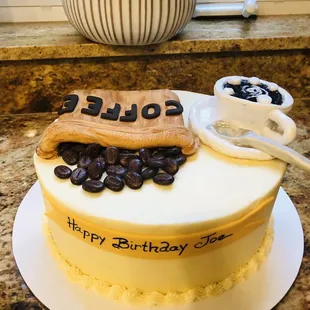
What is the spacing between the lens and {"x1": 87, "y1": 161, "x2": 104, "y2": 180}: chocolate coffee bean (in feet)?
2.67

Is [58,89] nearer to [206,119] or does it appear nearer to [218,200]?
[206,119]

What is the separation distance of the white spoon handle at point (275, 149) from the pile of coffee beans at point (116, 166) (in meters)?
0.13

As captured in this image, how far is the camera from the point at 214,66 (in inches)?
55.7

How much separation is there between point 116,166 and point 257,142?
28 centimetres

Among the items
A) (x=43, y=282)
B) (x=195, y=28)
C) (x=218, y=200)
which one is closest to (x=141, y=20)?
(x=195, y=28)

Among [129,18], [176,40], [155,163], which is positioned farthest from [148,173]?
[176,40]

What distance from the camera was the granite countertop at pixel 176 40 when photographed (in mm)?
1320

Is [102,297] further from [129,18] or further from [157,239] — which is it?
[129,18]

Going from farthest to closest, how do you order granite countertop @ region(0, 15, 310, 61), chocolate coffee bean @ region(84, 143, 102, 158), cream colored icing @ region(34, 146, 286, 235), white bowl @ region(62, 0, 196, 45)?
granite countertop @ region(0, 15, 310, 61) → white bowl @ region(62, 0, 196, 45) → chocolate coffee bean @ region(84, 143, 102, 158) → cream colored icing @ region(34, 146, 286, 235)

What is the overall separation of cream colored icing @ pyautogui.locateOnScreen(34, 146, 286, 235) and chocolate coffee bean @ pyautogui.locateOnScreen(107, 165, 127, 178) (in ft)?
0.11

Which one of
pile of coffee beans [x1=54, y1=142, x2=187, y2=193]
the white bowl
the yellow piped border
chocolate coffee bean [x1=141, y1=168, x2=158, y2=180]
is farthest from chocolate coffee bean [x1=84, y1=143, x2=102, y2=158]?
the white bowl

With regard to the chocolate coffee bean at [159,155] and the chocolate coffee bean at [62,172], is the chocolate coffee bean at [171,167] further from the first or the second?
the chocolate coffee bean at [62,172]

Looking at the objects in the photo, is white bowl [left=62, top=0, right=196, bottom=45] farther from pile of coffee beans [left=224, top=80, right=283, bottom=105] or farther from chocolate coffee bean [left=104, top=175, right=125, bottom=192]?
chocolate coffee bean [left=104, top=175, right=125, bottom=192]

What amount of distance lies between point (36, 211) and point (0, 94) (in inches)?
20.9
